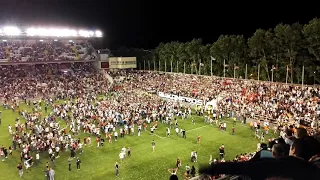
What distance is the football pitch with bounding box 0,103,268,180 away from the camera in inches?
787

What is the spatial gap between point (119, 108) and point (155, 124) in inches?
263

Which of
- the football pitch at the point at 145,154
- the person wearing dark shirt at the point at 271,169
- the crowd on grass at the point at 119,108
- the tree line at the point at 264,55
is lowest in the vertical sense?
the football pitch at the point at 145,154

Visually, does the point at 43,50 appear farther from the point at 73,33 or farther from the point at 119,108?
the point at 119,108

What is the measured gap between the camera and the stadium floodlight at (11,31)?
68.3 m

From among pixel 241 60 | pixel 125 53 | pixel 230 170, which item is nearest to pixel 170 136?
pixel 230 170

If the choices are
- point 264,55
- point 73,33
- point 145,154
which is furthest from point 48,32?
point 145,154

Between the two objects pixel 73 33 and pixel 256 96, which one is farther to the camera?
pixel 73 33

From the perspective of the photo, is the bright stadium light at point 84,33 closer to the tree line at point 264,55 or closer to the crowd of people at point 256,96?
the tree line at point 264,55

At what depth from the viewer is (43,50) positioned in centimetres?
7125

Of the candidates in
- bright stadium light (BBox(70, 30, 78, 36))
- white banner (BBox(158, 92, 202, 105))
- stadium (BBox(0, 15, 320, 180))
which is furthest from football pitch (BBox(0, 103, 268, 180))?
bright stadium light (BBox(70, 30, 78, 36))

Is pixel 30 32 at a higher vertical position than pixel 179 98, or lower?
higher

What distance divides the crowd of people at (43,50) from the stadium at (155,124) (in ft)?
1.60

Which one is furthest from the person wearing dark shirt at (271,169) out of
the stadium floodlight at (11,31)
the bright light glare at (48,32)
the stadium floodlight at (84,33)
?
the stadium floodlight at (84,33)

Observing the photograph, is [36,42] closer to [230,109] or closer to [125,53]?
[125,53]
